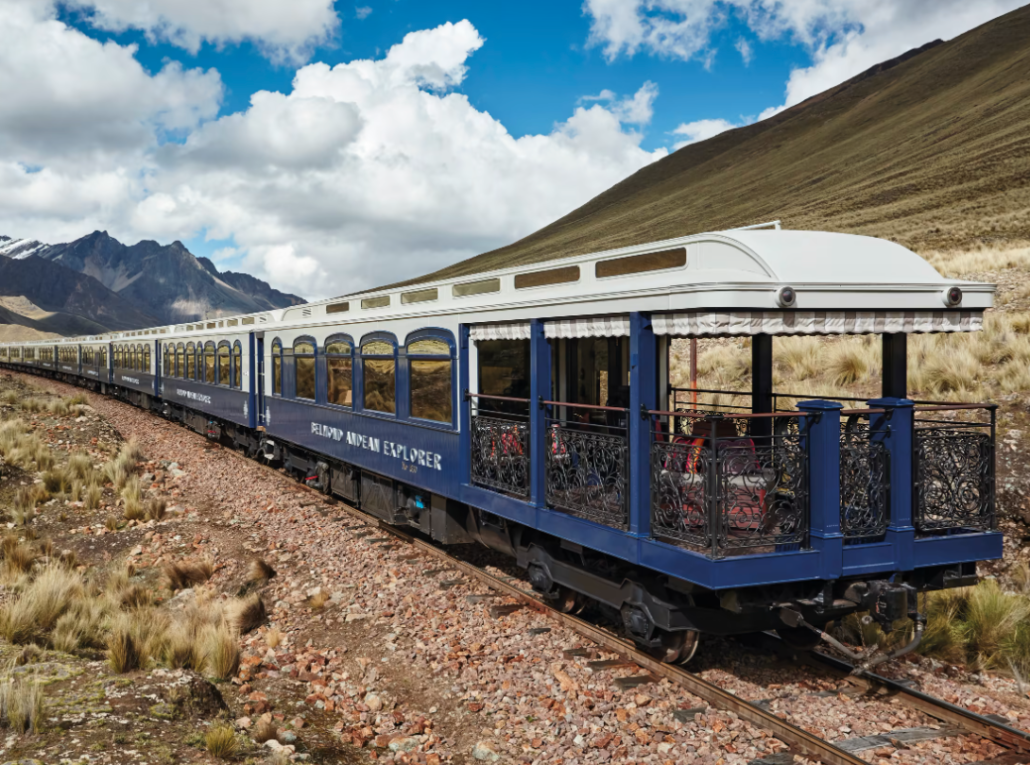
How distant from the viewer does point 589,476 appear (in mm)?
6637

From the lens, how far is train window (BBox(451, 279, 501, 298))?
306 inches

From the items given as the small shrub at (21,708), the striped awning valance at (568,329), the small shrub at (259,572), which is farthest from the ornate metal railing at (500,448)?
the small shrub at (21,708)

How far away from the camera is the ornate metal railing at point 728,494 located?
5.23 metres

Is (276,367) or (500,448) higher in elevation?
(276,367)

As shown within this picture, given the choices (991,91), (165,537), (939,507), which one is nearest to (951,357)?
(939,507)

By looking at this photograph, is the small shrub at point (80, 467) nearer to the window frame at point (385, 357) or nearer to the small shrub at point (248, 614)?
the window frame at point (385, 357)

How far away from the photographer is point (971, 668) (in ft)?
20.6

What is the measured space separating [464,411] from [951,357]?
9.57 meters

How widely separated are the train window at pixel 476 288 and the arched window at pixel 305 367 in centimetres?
489

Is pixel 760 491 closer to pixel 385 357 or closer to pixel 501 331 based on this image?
pixel 501 331

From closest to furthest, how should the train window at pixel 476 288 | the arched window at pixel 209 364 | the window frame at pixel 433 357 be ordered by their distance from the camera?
the train window at pixel 476 288
the window frame at pixel 433 357
the arched window at pixel 209 364

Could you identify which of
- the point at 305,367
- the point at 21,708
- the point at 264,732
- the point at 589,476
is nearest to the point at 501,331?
the point at 589,476

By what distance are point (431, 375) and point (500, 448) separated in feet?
5.19

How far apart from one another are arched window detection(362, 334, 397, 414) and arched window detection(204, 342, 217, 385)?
9.31 metres
